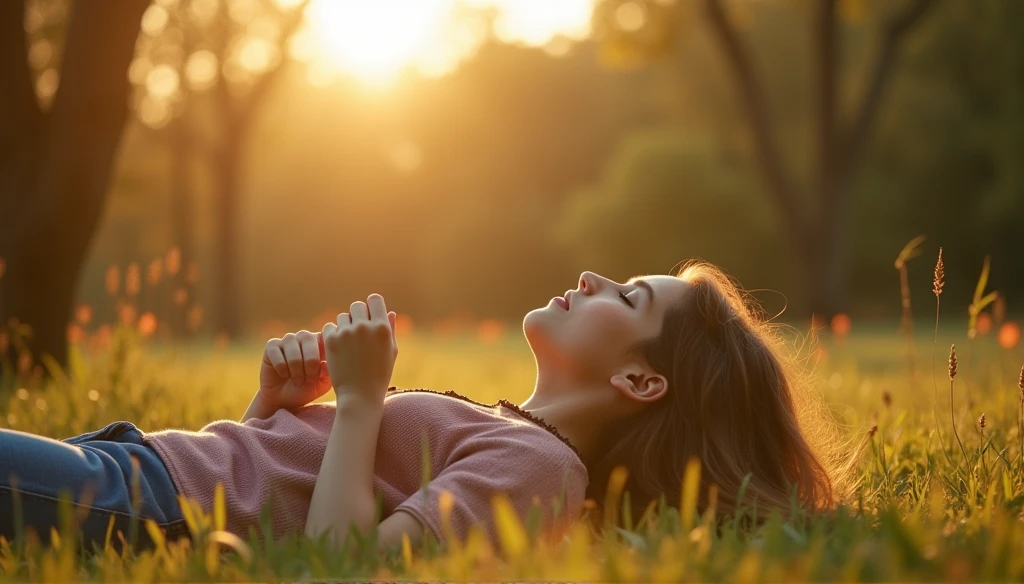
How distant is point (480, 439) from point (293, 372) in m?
0.61

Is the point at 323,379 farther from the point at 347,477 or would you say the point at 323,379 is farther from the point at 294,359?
the point at 347,477

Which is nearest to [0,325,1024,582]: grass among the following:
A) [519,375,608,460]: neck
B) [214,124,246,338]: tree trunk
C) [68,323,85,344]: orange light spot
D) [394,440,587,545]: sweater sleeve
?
[394,440,587,545]: sweater sleeve

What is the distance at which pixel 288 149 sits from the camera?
41219 mm

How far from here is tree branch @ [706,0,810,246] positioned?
13781 mm

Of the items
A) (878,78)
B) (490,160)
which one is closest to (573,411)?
(878,78)

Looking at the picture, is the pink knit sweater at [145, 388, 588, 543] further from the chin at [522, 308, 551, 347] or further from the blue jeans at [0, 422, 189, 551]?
the chin at [522, 308, 551, 347]

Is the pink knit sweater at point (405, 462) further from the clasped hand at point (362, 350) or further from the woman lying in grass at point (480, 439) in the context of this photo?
the clasped hand at point (362, 350)

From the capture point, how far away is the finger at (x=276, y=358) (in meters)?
2.55

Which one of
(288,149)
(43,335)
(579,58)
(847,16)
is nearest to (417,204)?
(288,149)

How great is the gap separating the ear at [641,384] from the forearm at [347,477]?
2.18ft

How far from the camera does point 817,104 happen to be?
48.7 feet

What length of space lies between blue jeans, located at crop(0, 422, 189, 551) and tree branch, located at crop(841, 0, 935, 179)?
45.8 feet

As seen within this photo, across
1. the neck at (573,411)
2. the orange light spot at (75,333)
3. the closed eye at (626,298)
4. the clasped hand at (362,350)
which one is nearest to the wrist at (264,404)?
the clasped hand at (362,350)

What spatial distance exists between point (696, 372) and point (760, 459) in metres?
0.31
